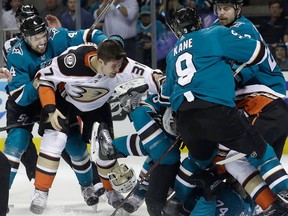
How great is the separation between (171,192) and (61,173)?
173 centimetres

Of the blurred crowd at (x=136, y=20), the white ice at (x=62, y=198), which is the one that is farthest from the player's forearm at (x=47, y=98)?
the blurred crowd at (x=136, y=20)

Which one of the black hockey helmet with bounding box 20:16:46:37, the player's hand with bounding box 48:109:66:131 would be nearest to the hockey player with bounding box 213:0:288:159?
the player's hand with bounding box 48:109:66:131

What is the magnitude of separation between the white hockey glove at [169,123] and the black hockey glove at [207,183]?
253mm

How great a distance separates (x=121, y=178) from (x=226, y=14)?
0.97 m

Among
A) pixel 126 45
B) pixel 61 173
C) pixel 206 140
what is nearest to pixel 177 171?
pixel 206 140

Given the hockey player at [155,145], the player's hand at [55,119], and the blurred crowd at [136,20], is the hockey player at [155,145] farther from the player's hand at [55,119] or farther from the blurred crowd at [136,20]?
the blurred crowd at [136,20]

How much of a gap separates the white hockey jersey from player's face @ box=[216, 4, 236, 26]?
1.40 ft

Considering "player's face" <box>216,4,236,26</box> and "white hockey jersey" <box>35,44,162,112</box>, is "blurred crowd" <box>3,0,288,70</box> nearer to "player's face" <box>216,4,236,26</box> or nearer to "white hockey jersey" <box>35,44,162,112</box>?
"white hockey jersey" <box>35,44,162,112</box>

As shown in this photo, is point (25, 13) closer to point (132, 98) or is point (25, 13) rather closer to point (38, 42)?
point (38, 42)

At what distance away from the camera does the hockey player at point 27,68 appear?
4586 mm

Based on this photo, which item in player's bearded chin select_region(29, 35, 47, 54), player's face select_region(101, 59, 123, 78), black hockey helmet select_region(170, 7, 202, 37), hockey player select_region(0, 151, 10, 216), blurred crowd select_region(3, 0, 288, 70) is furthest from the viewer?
blurred crowd select_region(3, 0, 288, 70)

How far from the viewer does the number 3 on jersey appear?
3637mm

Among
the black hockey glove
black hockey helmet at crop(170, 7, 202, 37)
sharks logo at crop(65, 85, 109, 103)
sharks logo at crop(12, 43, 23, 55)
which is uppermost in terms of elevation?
black hockey helmet at crop(170, 7, 202, 37)

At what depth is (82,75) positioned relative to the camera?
4.32 metres
